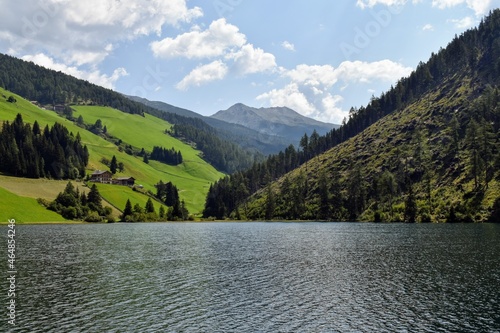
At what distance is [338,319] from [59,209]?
189 metres

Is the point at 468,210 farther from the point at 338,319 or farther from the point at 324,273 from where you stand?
the point at 338,319

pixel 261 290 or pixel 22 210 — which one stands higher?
pixel 22 210

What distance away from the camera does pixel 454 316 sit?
1538 inches

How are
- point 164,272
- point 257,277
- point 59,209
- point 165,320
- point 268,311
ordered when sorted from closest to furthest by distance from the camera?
point 165,320
point 268,311
point 257,277
point 164,272
point 59,209

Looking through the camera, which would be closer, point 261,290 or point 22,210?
point 261,290

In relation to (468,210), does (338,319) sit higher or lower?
lower

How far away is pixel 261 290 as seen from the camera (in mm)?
50688

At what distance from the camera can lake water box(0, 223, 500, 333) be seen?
1468 inches

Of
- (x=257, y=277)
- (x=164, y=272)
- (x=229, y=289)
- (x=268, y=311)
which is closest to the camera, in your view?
(x=268, y=311)

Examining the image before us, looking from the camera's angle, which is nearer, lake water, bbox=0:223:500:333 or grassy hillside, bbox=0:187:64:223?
lake water, bbox=0:223:500:333

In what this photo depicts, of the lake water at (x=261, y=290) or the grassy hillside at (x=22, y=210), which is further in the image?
the grassy hillside at (x=22, y=210)

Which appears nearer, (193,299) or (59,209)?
(193,299)

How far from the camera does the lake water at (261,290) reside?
1468 inches

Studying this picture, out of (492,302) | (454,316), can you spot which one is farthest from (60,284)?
(492,302)
